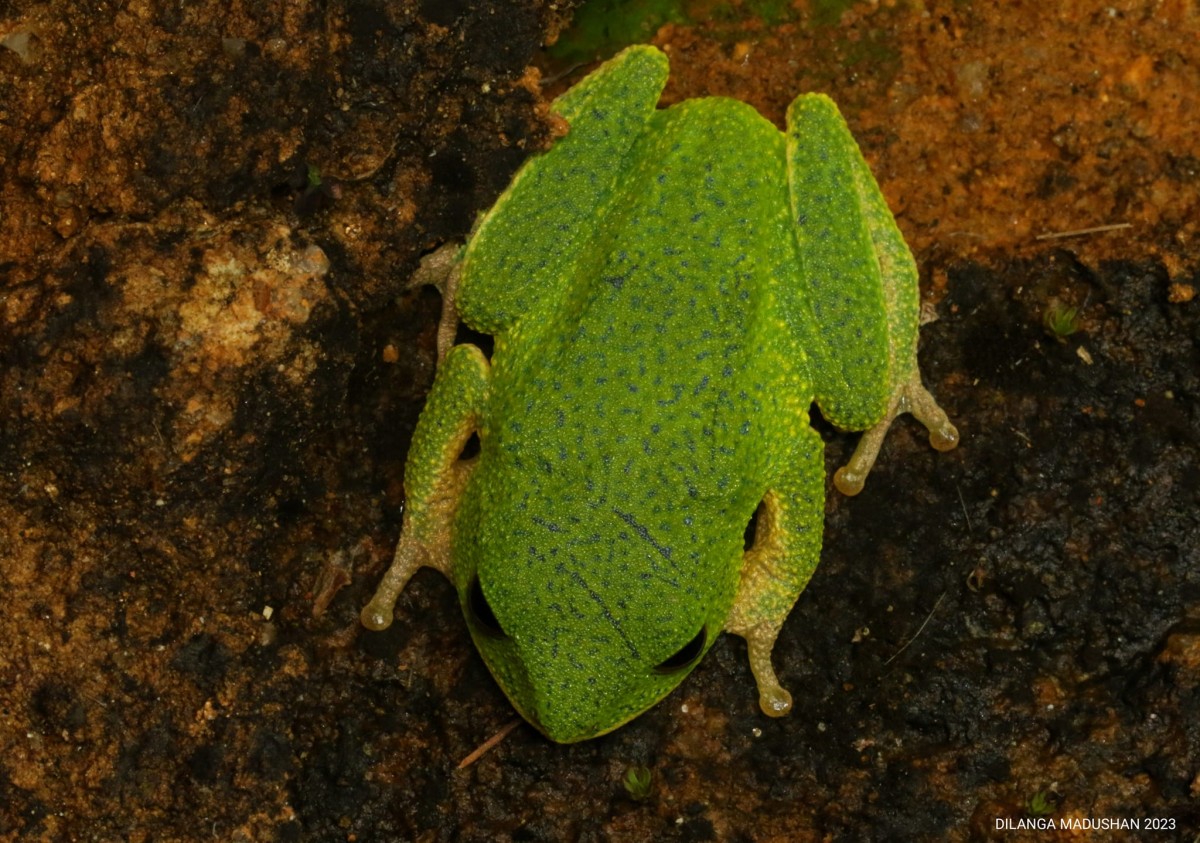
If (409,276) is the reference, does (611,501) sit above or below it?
below

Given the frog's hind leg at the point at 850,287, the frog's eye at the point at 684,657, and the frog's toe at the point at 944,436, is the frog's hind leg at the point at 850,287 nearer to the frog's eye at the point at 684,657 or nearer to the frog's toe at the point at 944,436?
the frog's toe at the point at 944,436

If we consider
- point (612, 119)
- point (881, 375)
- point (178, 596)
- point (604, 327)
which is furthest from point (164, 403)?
point (881, 375)

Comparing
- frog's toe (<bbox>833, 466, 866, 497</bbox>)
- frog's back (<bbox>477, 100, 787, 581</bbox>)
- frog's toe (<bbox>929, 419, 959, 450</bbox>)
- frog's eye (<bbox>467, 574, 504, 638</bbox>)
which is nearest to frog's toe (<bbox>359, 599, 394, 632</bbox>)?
frog's eye (<bbox>467, 574, 504, 638</bbox>)

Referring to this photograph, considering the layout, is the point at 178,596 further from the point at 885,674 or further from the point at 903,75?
the point at 903,75

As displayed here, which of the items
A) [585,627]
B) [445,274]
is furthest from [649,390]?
[445,274]

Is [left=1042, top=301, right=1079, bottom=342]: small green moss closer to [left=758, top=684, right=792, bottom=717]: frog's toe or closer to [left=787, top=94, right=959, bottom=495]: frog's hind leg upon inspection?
[left=787, top=94, right=959, bottom=495]: frog's hind leg

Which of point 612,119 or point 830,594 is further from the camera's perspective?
point 830,594
